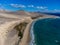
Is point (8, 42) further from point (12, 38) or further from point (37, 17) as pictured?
point (37, 17)

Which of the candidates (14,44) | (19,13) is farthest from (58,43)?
(19,13)

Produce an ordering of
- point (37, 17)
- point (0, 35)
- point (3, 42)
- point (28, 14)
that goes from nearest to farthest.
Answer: point (3, 42) < point (0, 35) < point (28, 14) < point (37, 17)

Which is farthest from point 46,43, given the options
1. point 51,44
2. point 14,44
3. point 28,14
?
point 28,14

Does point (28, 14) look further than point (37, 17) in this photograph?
No

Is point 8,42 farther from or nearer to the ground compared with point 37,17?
nearer to the ground

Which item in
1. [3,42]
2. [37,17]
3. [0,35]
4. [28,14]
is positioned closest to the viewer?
[3,42]

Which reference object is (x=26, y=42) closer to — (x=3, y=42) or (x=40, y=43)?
(x=40, y=43)

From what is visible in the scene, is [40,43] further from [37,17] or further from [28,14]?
[37,17]

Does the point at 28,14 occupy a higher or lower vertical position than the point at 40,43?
higher

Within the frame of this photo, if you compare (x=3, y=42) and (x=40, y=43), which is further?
(x=40, y=43)
